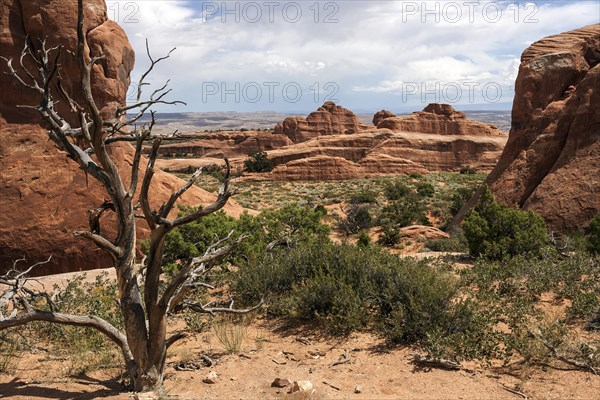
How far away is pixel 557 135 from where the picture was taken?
56.1 ft

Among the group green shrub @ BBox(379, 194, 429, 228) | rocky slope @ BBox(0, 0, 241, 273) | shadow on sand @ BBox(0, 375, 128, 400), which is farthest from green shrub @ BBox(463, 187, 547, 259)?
rocky slope @ BBox(0, 0, 241, 273)

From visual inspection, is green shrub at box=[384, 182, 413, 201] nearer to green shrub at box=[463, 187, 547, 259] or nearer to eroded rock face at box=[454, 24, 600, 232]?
eroded rock face at box=[454, 24, 600, 232]

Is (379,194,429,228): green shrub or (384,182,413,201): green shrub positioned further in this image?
(384,182,413,201): green shrub

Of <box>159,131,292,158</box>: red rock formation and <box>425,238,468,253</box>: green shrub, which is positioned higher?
<box>159,131,292,158</box>: red rock formation

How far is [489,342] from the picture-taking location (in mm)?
6168

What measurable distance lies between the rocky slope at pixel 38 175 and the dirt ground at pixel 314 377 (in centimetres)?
782

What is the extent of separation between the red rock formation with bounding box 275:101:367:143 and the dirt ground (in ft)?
255

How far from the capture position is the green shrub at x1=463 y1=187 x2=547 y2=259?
12.5 m

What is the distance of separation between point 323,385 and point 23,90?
1332 cm

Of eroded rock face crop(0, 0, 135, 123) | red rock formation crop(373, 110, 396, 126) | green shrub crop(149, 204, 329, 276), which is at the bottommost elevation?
green shrub crop(149, 204, 329, 276)

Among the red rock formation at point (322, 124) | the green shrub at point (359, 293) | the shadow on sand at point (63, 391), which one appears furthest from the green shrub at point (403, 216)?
the red rock formation at point (322, 124)

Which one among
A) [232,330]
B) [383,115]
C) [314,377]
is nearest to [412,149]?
[383,115]

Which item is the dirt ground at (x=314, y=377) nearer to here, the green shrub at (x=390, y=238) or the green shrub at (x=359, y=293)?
the green shrub at (x=359, y=293)

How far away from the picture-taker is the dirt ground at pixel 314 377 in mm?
5035
